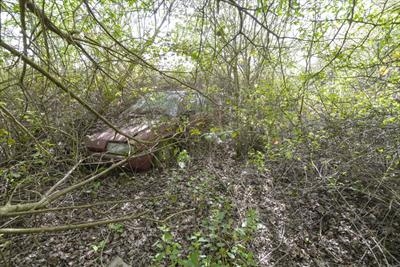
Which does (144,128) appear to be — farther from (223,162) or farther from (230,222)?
(230,222)

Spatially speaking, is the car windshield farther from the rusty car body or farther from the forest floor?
the forest floor

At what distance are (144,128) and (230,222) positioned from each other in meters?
2.06

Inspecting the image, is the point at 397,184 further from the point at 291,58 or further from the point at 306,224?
the point at 291,58

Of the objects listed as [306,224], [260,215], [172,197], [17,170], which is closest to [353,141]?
[306,224]

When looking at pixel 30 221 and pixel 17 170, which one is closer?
pixel 30 221

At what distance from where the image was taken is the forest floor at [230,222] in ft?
8.20

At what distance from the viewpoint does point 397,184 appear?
269cm

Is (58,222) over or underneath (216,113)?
underneath

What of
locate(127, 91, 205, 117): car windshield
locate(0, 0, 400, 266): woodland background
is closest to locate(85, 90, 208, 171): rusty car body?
locate(127, 91, 205, 117): car windshield

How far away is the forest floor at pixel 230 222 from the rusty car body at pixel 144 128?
435 mm

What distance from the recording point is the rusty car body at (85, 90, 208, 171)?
355cm

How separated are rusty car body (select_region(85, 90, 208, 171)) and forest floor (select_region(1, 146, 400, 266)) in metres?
0.43

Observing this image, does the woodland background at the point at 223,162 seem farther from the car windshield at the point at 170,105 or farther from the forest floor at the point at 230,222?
the car windshield at the point at 170,105

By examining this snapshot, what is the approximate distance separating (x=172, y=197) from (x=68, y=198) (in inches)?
57.6
